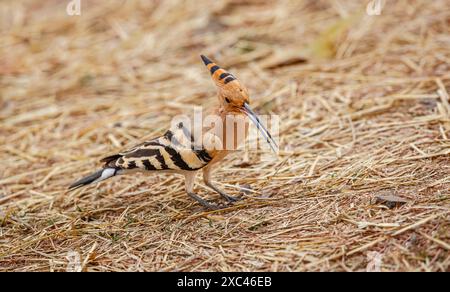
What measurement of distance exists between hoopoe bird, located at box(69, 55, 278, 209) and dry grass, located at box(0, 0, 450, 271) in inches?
11.8

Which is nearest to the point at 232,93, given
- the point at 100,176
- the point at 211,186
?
the point at 211,186

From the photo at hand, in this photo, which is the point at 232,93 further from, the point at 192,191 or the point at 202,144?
the point at 192,191

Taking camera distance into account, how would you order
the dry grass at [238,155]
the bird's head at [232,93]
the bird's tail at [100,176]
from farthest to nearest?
1. the bird's tail at [100,176]
2. the bird's head at [232,93]
3. the dry grass at [238,155]

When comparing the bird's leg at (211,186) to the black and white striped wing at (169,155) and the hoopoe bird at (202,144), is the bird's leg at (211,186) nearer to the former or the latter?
the hoopoe bird at (202,144)

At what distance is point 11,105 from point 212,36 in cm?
224

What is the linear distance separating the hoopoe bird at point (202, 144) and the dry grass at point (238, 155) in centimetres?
30

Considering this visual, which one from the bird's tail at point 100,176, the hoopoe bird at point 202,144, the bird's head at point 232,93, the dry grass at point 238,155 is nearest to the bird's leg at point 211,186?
the hoopoe bird at point 202,144

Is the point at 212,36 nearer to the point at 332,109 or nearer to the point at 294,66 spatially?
the point at 294,66

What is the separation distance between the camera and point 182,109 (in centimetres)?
539

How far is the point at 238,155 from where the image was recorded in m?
4.59

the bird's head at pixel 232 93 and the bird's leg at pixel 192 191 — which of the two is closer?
the bird's head at pixel 232 93

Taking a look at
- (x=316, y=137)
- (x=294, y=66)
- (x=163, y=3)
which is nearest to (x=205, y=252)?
(x=316, y=137)

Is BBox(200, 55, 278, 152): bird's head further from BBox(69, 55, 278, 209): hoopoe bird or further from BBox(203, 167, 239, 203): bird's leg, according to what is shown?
BBox(203, 167, 239, 203): bird's leg

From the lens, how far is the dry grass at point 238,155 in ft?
10.4
